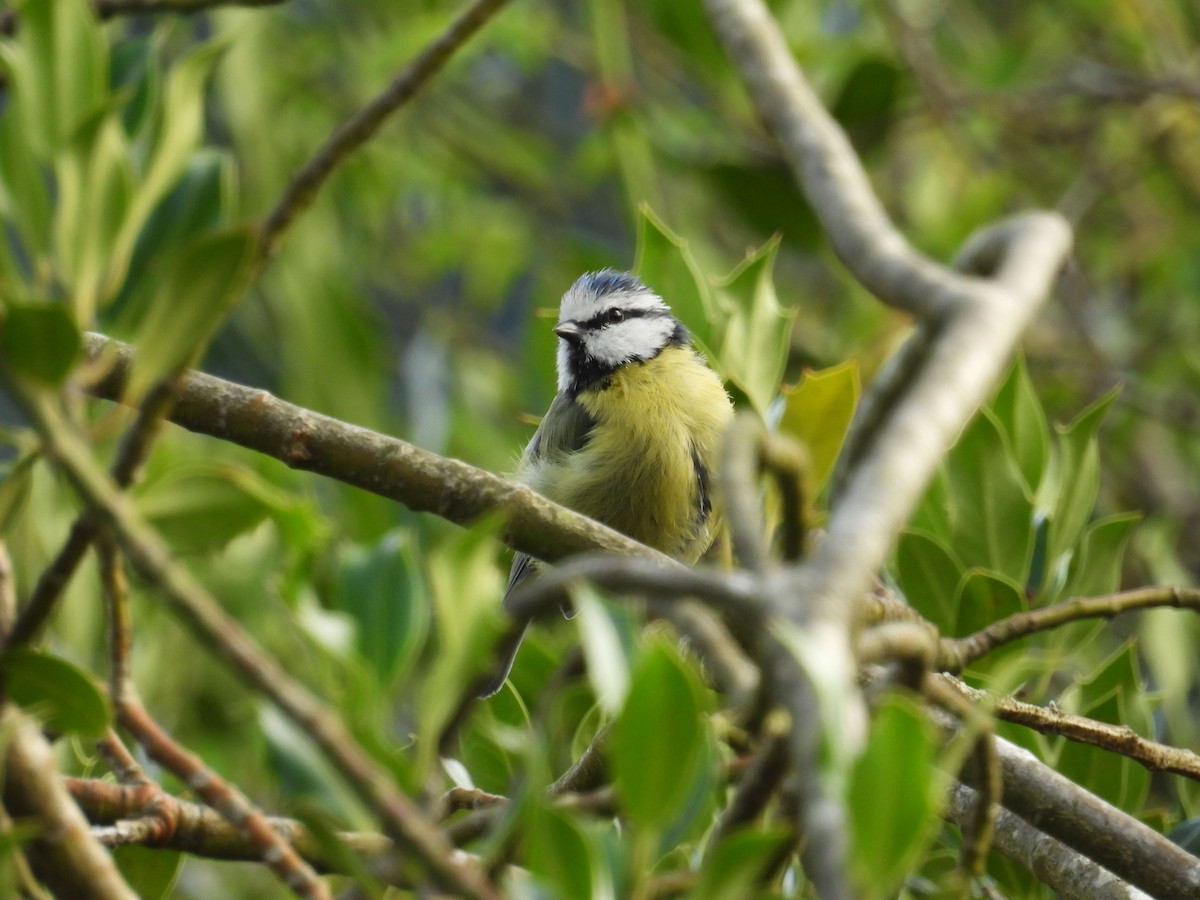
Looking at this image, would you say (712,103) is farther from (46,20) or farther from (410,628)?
(410,628)

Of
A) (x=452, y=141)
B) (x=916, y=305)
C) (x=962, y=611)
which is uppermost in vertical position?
(x=452, y=141)

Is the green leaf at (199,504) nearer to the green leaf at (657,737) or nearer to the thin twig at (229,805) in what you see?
the thin twig at (229,805)

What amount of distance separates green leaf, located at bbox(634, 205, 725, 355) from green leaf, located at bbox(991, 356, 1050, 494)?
361 mm

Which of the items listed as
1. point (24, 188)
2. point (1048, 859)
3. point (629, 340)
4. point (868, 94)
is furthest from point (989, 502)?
point (868, 94)

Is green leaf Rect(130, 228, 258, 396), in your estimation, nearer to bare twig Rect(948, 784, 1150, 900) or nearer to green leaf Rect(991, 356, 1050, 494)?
bare twig Rect(948, 784, 1150, 900)

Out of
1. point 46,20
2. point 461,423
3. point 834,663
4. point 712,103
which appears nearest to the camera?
point 834,663

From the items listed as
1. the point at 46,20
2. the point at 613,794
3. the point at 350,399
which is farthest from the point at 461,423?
the point at 613,794

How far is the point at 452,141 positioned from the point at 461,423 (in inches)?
46.8

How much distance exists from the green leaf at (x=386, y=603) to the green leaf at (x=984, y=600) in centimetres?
83

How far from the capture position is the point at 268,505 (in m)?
0.92

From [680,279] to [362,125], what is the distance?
20.7 inches

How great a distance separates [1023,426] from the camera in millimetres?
1631

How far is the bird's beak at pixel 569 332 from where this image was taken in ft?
8.86

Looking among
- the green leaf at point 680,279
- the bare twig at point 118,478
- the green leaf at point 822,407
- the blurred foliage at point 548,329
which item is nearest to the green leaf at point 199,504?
the blurred foliage at point 548,329
